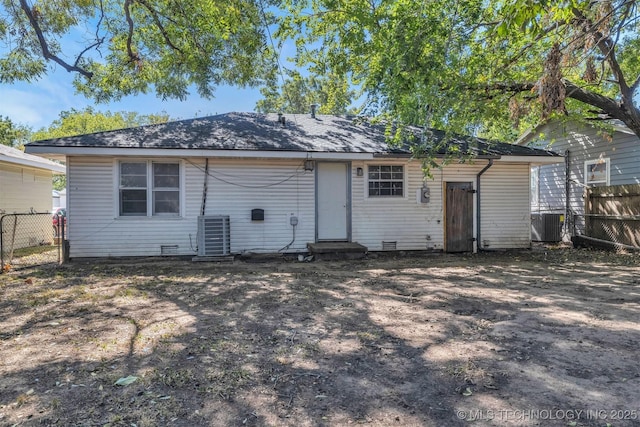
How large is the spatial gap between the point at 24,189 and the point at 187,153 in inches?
299

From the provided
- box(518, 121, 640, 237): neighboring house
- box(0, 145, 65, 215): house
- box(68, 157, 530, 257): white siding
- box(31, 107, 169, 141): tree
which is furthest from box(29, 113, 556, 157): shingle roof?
box(31, 107, 169, 141): tree

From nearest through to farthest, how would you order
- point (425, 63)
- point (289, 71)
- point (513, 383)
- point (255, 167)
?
point (513, 383) < point (425, 63) < point (255, 167) < point (289, 71)

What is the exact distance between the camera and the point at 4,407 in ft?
7.89

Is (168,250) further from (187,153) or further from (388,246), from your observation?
(388,246)

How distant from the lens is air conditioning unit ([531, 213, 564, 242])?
1267 cm

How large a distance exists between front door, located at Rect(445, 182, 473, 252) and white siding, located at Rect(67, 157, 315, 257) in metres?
3.70

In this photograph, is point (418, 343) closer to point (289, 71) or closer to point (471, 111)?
point (471, 111)

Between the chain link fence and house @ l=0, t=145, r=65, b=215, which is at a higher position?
house @ l=0, t=145, r=65, b=215

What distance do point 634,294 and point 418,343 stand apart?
13.4 ft

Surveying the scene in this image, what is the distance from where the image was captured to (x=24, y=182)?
12.0 metres

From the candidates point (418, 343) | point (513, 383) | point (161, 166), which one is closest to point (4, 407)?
point (418, 343)

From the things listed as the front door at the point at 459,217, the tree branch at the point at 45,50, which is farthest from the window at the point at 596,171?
the tree branch at the point at 45,50

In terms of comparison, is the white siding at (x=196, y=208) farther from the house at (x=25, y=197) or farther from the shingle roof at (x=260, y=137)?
the house at (x=25, y=197)

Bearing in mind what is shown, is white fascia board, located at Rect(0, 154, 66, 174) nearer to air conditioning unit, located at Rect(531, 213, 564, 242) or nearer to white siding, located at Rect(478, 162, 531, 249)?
white siding, located at Rect(478, 162, 531, 249)
